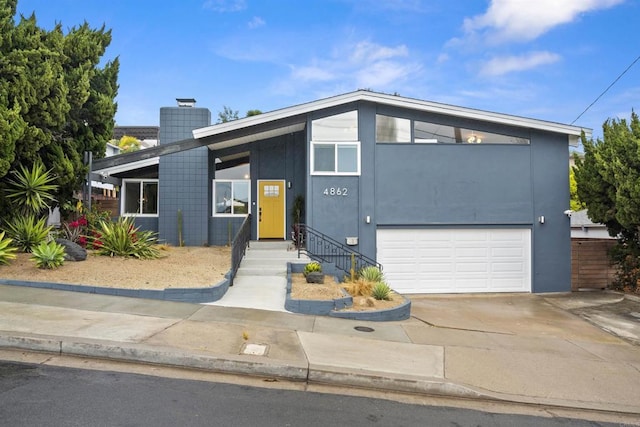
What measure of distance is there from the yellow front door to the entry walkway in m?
0.99

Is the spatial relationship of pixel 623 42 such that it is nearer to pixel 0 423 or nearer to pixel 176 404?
pixel 176 404

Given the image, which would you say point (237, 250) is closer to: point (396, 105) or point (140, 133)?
point (396, 105)

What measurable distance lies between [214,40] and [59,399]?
1801 centimetres

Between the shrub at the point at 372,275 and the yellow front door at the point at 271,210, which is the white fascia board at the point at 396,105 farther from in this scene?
the shrub at the point at 372,275

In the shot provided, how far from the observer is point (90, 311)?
6.80m

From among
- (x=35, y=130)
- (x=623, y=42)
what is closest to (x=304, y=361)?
(x=35, y=130)

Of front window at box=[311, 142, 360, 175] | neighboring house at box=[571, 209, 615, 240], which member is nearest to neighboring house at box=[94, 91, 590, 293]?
front window at box=[311, 142, 360, 175]

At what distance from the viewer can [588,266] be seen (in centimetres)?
1382

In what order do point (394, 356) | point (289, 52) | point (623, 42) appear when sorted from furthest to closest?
point (289, 52) < point (623, 42) < point (394, 356)

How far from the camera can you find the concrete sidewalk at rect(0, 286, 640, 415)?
505 cm

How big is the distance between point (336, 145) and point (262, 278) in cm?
498

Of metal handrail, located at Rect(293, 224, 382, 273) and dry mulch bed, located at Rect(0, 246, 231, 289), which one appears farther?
metal handrail, located at Rect(293, 224, 382, 273)

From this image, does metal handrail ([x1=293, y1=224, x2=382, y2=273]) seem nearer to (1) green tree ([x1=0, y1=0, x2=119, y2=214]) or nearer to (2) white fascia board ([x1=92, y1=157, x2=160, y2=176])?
(2) white fascia board ([x1=92, y1=157, x2=160, y2=176])

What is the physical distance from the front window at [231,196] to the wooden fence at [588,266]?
11.3 metres
